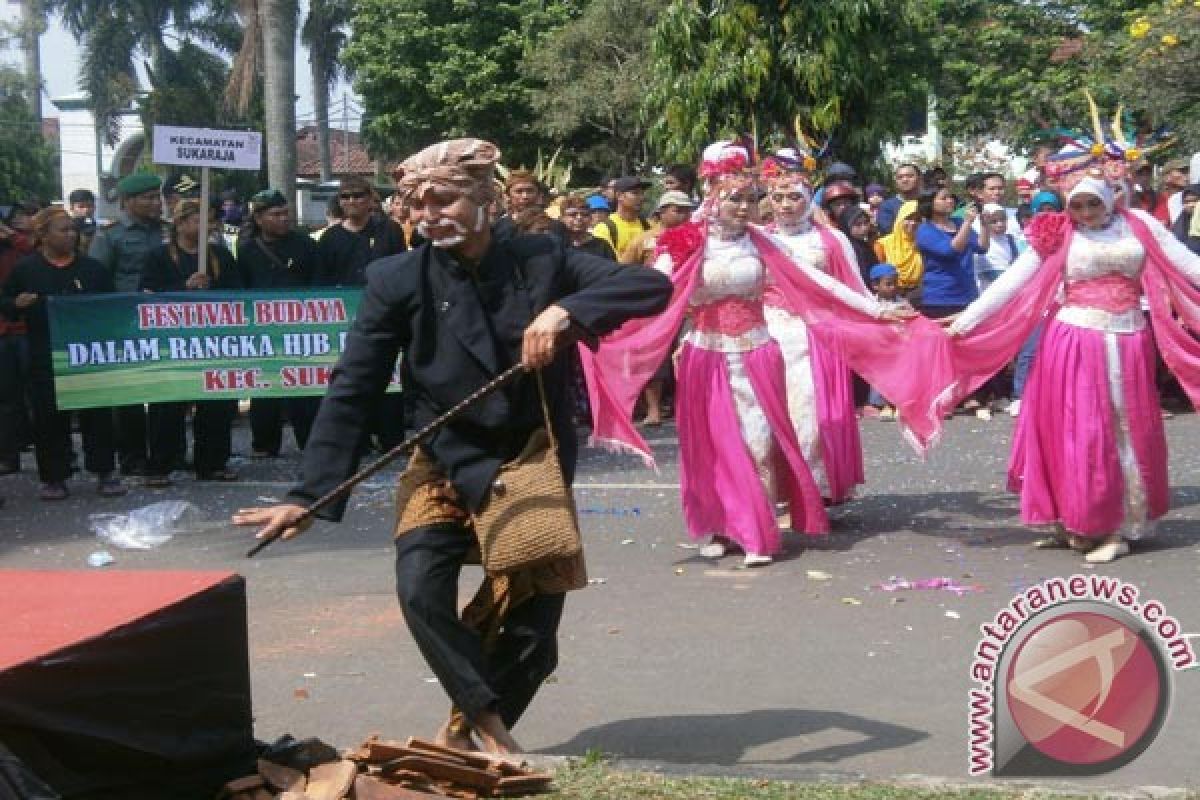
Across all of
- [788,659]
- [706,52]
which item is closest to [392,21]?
[706,52]

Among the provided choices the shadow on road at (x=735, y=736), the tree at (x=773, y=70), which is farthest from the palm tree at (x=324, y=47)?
the shadow on road at (x=735, y=736)

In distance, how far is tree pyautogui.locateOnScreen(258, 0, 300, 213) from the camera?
22.1m

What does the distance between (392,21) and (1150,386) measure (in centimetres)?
3787

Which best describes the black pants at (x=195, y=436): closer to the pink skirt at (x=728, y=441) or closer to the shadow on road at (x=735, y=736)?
the pink skirt at (x=728, y=441)

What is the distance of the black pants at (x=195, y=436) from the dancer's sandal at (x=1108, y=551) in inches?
236

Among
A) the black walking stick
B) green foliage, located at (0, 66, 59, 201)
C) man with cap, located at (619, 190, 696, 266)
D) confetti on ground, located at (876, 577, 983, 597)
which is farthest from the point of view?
green foliage, located at (0, 66, 59, 201)

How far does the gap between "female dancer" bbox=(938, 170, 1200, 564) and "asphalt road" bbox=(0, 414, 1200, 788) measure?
0.29 m

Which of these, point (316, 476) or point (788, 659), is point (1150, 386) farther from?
point (316, 476)

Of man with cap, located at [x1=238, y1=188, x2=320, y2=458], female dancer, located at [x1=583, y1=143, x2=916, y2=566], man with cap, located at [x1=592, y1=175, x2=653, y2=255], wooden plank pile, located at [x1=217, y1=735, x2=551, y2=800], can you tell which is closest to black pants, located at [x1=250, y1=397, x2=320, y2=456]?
man with cap, located at [x1=238, y1=188, x2=320, y2=458]

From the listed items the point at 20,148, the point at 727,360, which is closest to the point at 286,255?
the point at 727,360

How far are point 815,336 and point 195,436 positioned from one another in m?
4.71

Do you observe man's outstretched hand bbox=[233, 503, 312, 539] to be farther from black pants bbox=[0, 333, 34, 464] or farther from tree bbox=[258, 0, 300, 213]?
tree bbox=[258, 0, 300, 213]

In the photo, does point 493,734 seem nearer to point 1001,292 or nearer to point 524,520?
point 524,520

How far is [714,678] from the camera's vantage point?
6.51 meters
